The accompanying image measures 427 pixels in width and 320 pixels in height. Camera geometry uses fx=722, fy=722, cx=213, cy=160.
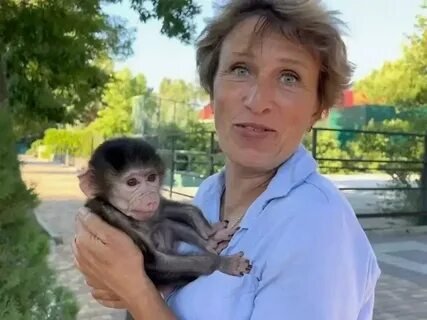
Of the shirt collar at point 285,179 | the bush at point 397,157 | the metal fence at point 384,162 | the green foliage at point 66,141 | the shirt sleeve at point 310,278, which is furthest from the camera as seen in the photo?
the green foliage at point 66,141

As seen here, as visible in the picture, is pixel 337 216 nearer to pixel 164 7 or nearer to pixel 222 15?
pixel 222 15

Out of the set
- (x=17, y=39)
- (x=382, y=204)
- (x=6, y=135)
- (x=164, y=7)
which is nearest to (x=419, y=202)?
(x=382, y=204)

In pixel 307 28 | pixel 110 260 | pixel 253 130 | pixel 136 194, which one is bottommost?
pixel 110 260

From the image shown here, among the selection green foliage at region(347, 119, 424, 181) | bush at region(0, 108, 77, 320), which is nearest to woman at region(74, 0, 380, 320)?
bush at region(0, 108, 77, 320)

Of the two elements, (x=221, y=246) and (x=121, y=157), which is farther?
(x=121, y=157)

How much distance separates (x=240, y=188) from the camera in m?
1.71

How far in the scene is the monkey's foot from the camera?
1.41m

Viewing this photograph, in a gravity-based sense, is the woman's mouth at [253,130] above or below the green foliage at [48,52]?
below

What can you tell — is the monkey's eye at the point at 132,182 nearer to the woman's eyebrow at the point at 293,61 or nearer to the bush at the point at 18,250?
the woman's eyebrow at the point at 293,61

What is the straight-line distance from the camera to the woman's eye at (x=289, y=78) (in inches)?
60.7

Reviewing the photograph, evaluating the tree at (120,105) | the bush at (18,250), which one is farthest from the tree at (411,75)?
the bush at (18,250)

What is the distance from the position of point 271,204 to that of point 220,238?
225 millimetres

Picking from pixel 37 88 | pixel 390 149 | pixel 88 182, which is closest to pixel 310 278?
pixel 88 182

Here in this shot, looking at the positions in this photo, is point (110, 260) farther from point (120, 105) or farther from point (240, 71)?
point (120, 105)
